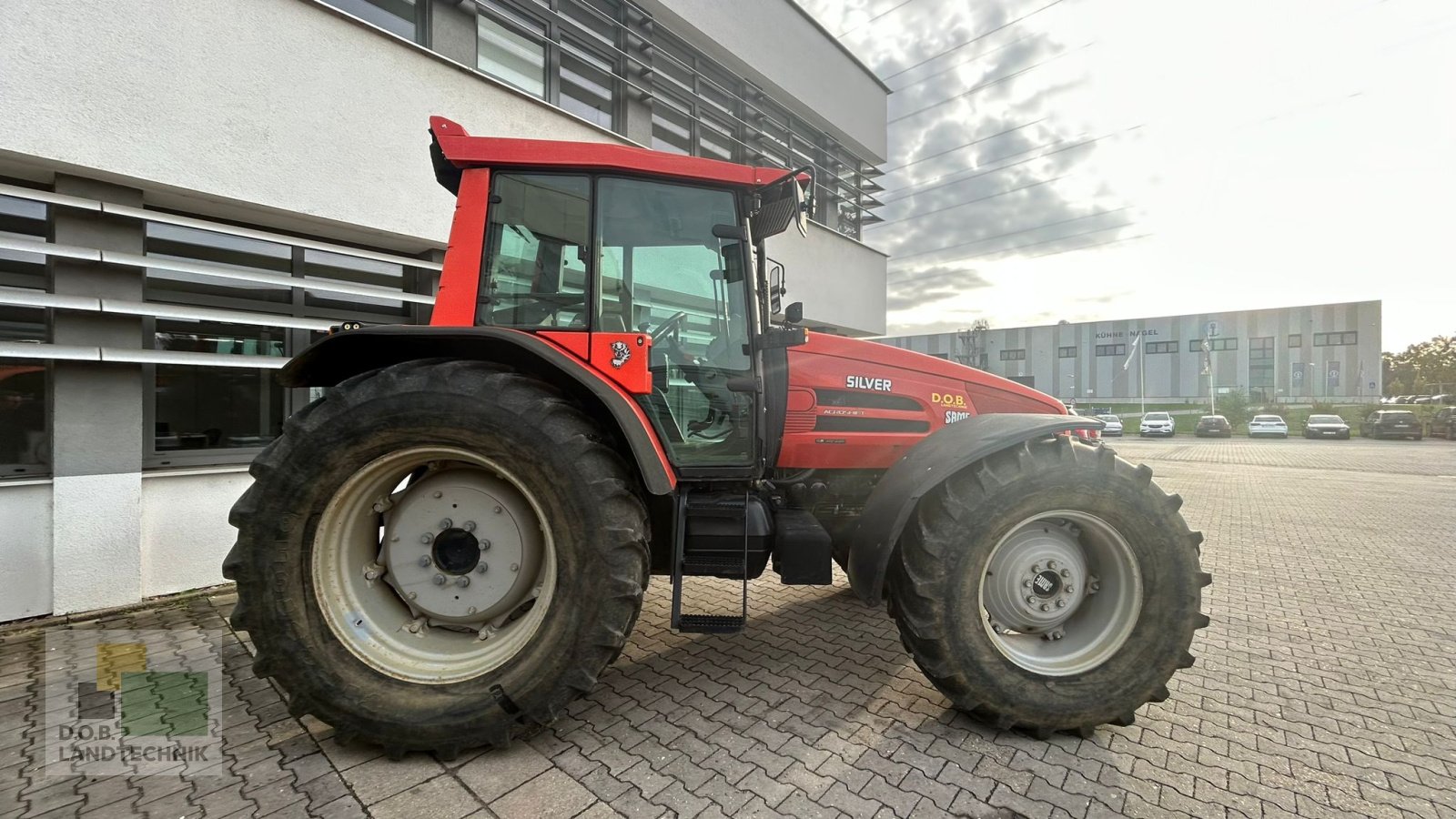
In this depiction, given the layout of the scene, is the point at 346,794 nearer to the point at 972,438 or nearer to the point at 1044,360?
the point at 972,438

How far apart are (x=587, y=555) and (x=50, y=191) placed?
4.56 metres

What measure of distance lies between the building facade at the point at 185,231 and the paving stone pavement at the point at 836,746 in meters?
0.70

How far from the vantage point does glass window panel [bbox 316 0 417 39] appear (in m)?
4.86

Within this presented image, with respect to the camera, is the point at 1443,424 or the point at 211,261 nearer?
the point at 211,261

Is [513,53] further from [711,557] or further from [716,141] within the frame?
[711,557]

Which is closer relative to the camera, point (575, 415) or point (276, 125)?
point (575, 415)

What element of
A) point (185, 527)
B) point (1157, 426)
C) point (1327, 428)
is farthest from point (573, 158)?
point (1327, 428)

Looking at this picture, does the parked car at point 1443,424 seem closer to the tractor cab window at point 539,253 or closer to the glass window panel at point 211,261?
the tractor cab window at point 539,253

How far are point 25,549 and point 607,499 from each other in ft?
13.4

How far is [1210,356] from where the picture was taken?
44656mm

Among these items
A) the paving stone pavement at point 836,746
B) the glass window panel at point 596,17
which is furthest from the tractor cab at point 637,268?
the glass window panel at point 596,17

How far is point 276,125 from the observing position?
407cm

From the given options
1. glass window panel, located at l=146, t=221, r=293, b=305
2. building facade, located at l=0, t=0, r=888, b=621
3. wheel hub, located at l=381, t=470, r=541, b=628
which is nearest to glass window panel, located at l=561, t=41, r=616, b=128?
building facade, located at l=0, t=0, r=888, b=621

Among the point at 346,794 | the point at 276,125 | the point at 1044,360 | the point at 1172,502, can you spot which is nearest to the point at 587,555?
the point at 346,794
